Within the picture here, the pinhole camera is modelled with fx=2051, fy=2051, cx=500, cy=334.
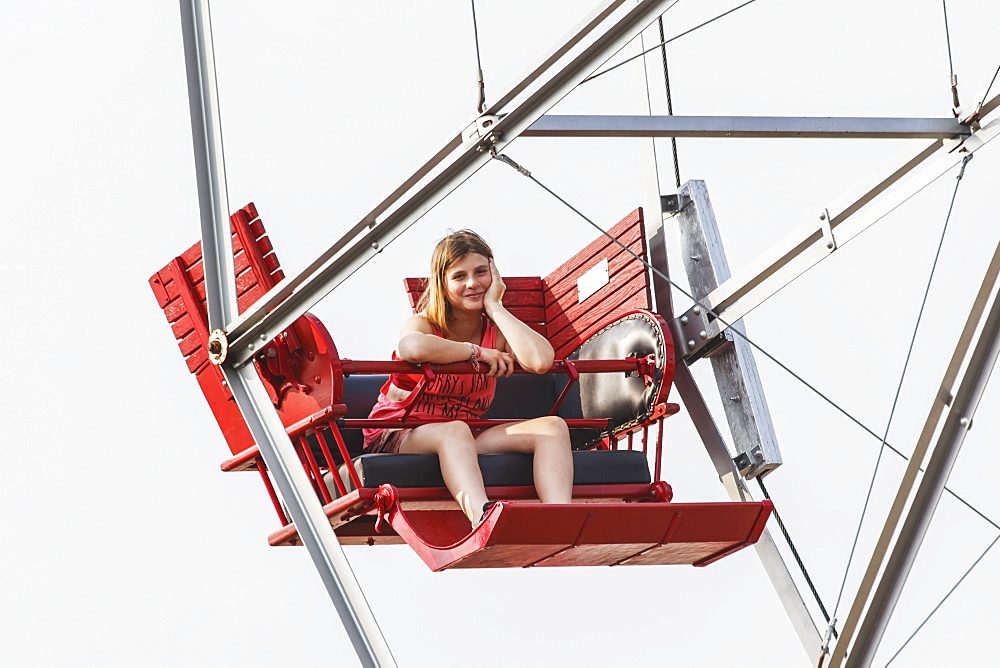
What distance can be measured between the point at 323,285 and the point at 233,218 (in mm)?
512

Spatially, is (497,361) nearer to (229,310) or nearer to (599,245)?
(229,310)

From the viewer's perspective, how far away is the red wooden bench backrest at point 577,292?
7070 mm

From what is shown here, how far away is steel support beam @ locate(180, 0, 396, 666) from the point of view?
6.36 meters

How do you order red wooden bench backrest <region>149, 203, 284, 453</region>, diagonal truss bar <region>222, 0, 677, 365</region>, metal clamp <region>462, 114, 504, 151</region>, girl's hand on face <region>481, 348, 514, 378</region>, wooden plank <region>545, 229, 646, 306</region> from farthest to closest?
wooden plank <region>545, 229, 646, 306</region> < red wooden bench backrest <region>149, 203, 284, 453</region> < girl's hand on face <region>481, 348, 514, 378</region> < metal clamp <region>462, 114, 504, 151</region> < diagonal truss bar <region>222, 0, 677, 365</region>

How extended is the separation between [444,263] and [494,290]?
186mm

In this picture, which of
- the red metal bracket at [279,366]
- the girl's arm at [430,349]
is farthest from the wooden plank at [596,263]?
the red metal bracket at [279,366]

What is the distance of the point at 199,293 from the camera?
268 inches

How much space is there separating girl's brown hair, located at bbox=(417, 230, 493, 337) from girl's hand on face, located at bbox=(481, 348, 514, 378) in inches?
10.2

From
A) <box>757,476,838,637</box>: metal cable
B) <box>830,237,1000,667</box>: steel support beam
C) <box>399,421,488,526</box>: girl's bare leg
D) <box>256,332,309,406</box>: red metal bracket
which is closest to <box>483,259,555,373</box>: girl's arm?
<box>399,421,488,526</box>: girl's bare leg

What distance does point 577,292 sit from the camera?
7.37m

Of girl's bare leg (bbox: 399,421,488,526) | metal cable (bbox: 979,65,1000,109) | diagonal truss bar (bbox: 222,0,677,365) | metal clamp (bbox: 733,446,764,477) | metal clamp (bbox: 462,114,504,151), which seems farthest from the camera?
metal clamp (bbox: 733,446,764,477)

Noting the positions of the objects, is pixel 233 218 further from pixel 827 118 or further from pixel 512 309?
pixel 827 118

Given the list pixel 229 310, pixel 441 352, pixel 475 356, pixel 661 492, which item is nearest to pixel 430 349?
pixel 441 352

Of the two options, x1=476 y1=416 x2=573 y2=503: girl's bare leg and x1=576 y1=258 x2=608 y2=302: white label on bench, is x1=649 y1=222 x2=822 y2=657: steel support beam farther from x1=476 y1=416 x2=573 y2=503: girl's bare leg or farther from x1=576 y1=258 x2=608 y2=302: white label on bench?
x1=476 y1=416 x2=573 y2=503: girl's bare leg
